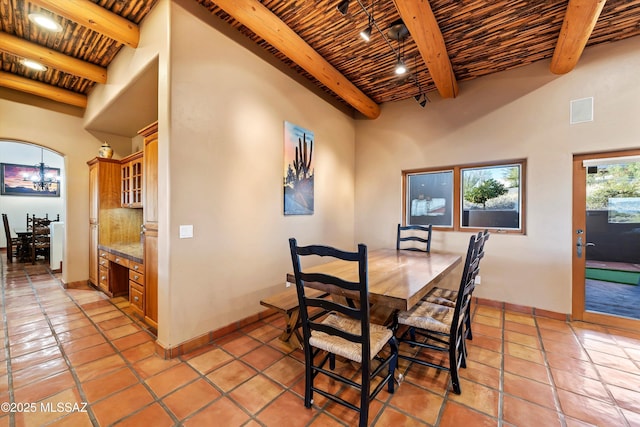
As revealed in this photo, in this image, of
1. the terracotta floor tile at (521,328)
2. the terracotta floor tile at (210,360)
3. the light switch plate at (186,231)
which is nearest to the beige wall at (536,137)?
the terracotta floor tile at (521,328)

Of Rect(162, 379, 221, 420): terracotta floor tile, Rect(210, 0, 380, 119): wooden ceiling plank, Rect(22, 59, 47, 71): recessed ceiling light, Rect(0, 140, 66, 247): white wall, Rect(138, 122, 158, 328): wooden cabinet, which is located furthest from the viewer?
Rect(0, 140, 66, 247): white wall

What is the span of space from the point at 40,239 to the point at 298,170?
22.6 ft

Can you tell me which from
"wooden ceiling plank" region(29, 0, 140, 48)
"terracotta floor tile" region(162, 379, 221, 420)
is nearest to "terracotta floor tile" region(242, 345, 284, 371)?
"terracotta floor tile" region(162, 379, 221, 420)

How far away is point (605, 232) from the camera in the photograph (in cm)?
288

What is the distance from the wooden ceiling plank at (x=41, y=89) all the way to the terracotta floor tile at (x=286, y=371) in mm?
5038

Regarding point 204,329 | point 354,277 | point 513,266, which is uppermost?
point 354,277

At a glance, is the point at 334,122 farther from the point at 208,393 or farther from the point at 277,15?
the point at 208,393

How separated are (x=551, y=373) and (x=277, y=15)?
156 inches

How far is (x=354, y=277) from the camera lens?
75.2 inches

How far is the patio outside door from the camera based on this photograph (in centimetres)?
279

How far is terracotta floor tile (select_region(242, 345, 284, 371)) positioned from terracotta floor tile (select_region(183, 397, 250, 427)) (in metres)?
0.42

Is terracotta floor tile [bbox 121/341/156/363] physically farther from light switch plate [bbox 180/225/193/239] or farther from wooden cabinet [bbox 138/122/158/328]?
light switch plate [bbox 180/225/193/239]

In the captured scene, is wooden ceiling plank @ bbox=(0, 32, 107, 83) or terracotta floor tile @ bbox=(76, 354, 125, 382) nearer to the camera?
terracotta floor tile @ bbox=(76, 354, 125, 382)

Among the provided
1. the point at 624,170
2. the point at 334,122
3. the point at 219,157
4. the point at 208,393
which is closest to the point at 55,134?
the point at 219,157
